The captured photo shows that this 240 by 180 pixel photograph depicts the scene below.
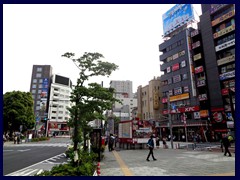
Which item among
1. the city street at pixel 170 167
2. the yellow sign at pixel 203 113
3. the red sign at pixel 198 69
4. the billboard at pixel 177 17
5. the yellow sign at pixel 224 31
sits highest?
the billboard at pixel 177 17

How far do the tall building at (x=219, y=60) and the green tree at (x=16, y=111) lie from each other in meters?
40.0

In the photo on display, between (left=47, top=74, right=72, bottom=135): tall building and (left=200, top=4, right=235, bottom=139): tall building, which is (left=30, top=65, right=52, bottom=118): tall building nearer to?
(left=47, top=74, right=72, bottom=135): tall building

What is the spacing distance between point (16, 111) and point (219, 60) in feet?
144

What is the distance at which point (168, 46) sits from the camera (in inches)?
2008

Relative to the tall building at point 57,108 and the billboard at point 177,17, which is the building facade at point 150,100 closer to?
the billboard at point 177,17

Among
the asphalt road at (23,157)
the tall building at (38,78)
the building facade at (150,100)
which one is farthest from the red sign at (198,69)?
the tall building at (38,78)

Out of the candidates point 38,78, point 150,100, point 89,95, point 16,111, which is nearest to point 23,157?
point 89,95

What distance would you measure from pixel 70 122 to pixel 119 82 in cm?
11397

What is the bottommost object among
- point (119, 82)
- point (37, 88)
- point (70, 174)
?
point (70, 174)

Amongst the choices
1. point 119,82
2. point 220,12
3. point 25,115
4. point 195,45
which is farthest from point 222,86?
point 119,82

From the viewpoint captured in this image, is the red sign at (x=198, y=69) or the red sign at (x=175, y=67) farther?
the red sign at (x=175, y=67)

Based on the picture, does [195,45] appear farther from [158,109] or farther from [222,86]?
[158,109]

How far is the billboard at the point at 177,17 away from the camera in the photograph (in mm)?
44719

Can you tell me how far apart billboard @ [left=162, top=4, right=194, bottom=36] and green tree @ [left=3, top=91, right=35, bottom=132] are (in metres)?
39.2
